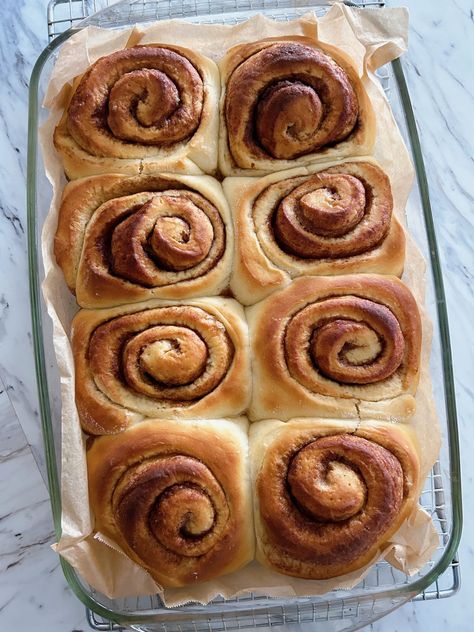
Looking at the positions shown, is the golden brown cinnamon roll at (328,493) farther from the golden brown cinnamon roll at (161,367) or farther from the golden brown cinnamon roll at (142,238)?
the golden brown cinnamon roll at (142,238)

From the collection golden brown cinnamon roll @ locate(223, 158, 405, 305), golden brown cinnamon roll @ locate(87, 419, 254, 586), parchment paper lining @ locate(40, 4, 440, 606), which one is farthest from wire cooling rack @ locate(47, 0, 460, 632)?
golden brown cinnamon roll @ locate(223, 158, 405, 305)

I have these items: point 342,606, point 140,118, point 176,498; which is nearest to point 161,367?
point 176,498

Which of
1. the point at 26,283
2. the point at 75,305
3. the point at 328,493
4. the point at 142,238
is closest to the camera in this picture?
the point at 328,493

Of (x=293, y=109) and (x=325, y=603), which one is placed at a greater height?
(x=293, y=109)

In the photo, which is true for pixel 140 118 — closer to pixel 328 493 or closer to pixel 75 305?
pixel 75 305

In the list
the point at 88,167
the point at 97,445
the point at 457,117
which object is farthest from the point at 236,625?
the point at 457,117

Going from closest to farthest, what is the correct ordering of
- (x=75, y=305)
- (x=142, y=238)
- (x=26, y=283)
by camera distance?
(x=142, y=238) < (x=75, y=305) < (x=26, y=283)
